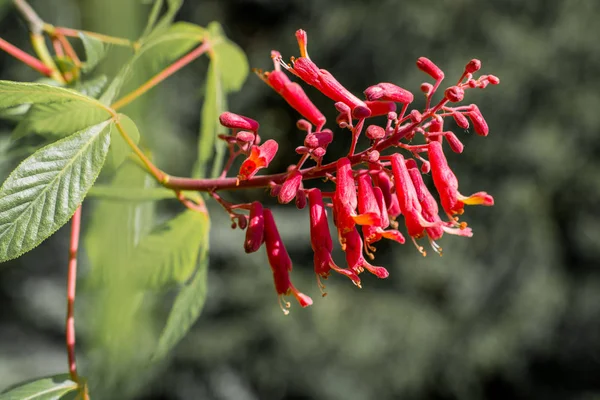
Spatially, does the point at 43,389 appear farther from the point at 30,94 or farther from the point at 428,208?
the point at 428,208

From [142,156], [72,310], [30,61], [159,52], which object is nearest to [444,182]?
[142,156]

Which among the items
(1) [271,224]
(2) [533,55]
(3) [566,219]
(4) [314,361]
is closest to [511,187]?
(3) [566,219]

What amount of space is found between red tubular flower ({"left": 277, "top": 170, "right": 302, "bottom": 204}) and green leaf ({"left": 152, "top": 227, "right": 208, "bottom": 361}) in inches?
18.1

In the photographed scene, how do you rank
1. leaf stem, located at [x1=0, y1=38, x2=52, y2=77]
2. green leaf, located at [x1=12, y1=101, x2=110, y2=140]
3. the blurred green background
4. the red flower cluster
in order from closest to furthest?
green leaf, located at [x1=12, y1=101, x2=110, y2=140], the red flower cluster, leaf stem, located at [x1=0, y1=38, x2=52, y2=77], the blurred green background

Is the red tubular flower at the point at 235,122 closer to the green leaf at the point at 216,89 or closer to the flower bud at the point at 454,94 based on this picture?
the green leaf at the point at 216,89

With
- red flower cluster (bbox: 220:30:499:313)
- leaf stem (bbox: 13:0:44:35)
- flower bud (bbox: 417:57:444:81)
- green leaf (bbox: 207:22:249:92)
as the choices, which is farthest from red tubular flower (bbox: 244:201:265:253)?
leaf stem (bbox: 13:0:44:35)

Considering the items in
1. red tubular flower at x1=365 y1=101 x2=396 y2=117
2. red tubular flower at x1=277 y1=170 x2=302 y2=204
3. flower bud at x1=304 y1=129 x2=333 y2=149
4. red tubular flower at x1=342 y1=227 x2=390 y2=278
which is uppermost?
red tubular flower at x1=365 y1=101 x2=396 y2=117

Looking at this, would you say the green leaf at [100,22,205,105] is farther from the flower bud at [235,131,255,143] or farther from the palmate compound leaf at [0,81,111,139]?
the flower bud at [235,131,255,143]

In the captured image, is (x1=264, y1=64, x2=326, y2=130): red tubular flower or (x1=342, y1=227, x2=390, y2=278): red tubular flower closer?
(x1=342, y1=227, x2=390, y2=278): red tubular flower

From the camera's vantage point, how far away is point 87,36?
1.63m

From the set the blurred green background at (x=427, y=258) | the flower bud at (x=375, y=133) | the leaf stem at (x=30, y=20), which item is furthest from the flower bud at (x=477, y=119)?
the blurred green background at (x=427, y=258)

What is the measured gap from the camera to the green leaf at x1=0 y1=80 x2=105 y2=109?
3.76 feet

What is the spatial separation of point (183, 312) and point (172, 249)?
0.17 m

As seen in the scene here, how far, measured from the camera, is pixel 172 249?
169 centimetres
